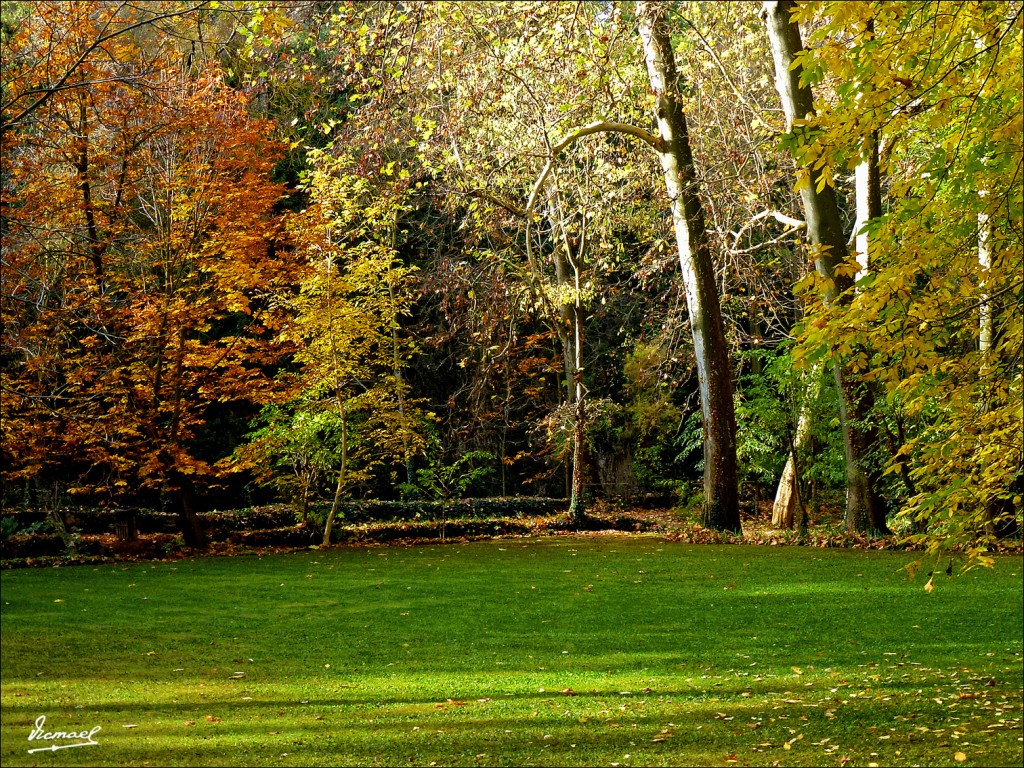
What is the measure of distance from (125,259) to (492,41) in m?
5.85

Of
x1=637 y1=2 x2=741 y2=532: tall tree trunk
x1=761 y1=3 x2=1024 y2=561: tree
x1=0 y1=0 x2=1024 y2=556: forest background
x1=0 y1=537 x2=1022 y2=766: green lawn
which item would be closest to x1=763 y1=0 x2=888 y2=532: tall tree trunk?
x1=0 y1=0 x2=1024 y2=556: forest background

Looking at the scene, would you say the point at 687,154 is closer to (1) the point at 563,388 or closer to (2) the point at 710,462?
(2) the point at 710,462

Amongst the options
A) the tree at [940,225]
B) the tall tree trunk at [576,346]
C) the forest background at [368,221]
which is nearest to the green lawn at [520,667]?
the tree at [940,225]

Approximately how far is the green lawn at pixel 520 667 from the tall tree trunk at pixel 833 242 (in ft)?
6.55

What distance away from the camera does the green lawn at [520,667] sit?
4.47m

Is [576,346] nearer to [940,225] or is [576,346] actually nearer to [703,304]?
[703,304]

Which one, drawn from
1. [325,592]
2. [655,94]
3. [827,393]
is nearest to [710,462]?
[827,393]

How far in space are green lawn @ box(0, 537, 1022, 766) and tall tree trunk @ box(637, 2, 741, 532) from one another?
2953 millimetres

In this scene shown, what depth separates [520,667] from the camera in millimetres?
6312

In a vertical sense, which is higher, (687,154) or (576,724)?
(687,154)

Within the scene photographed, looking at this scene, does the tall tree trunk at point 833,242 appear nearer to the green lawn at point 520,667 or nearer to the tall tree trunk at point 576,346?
the green lawn at point 520,667

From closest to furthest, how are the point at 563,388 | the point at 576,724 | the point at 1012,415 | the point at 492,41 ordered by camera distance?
the point at 1012,415 < the point at 576,724 < the point at 492,41 < the point at 563,388

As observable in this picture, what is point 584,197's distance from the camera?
14383 mm

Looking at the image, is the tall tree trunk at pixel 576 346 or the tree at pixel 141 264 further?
the tall tree trunk at pixel 576 346
